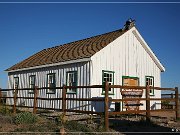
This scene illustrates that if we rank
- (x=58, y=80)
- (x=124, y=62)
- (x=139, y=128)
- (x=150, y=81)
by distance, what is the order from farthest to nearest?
(x=150, y=81), (x=58, y=80), (x=124, y=62), (x=139, y=128)

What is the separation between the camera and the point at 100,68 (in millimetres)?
17406

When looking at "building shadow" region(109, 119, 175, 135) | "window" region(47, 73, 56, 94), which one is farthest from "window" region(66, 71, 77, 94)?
"building shadow" region(109, 119, 175, 135)

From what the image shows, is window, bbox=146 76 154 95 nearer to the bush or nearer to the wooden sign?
the wooden sign

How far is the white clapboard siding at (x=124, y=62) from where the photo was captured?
682 inches

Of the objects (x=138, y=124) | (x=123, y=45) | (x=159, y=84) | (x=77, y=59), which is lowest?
(x=138, y=124)

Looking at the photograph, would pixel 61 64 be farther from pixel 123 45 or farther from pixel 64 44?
pixel 64 44

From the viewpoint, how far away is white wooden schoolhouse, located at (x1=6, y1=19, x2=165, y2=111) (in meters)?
17.2

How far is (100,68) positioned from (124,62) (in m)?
2.53

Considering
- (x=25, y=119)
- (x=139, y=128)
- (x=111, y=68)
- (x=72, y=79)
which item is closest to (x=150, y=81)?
(x=111, y=68)

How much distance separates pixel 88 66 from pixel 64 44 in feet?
30.6

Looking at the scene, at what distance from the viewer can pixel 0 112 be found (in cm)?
1623

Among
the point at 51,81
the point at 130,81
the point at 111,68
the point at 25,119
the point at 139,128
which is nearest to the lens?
the point at 139,128

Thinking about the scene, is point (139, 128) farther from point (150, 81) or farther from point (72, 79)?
point (150, 81)

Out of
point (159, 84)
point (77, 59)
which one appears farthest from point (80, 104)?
point (159, 84)
